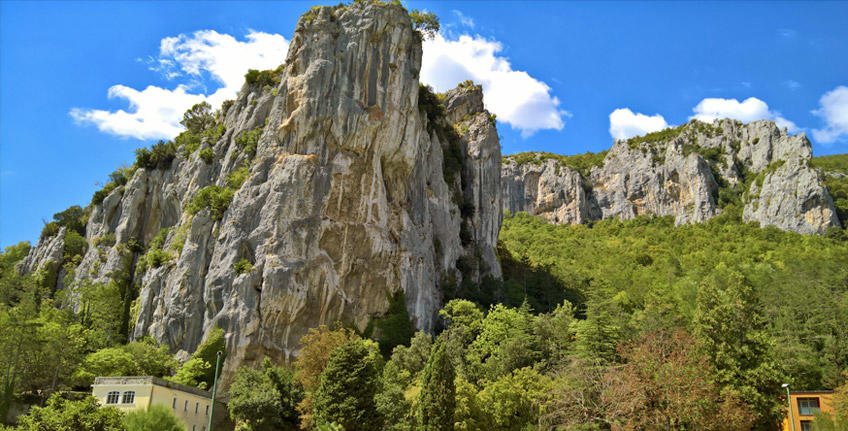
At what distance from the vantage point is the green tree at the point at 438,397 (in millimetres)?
35166

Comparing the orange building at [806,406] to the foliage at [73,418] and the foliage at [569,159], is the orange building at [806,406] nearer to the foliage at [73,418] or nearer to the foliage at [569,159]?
the foliage at [73,418]

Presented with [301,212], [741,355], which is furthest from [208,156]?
[741,355]

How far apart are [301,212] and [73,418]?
82.5 feet

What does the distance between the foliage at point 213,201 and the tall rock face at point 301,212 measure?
116mm

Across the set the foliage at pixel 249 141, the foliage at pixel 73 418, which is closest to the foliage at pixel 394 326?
the foliage at pixel 249 141

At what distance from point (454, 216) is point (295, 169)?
74.8ft

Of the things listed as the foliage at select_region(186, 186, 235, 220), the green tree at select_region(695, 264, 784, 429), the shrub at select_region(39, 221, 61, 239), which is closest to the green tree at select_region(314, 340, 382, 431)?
the green tree at select_region(695, 264, 784, 429)

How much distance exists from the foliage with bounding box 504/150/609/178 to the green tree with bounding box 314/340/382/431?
101290mm

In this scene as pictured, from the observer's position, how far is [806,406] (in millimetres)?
42844

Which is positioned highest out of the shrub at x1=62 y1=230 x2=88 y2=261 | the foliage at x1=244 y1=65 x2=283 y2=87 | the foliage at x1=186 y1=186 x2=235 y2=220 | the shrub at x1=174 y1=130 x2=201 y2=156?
the foliage at x1=244 y1=65 x2=283 y2=87

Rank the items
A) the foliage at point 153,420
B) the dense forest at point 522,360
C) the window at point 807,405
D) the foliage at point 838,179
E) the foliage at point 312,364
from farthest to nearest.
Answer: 1. the foliage at point 838,179
2. the window at point 807,405
3. the foliage at point 312,364
4. the dense forest at point 522,360
5. the foliage at point 153,420

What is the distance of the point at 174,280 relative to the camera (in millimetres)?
54062

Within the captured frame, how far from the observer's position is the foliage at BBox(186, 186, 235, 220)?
55531mm

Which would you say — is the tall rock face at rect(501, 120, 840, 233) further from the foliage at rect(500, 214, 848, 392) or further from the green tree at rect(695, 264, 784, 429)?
the green tree at rect(695, 264, 784, 429)
